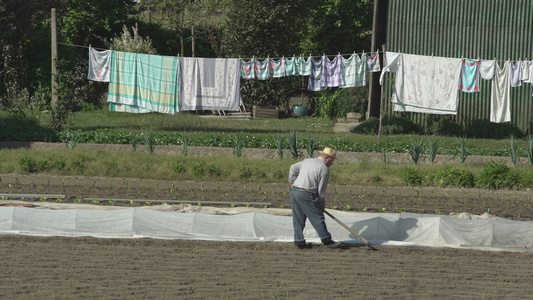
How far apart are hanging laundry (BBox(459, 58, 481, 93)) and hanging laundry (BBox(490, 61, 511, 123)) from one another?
1.80 feet

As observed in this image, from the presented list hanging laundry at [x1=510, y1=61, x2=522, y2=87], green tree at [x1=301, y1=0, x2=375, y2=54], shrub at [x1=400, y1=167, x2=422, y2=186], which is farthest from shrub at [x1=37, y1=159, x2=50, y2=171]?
green tree at [x1=301, y1=0, x2=375, y2=54]

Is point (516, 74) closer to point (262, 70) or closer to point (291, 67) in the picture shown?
point (291, 67)

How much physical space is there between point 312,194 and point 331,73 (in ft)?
35.6

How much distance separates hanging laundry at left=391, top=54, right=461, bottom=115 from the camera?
59.6 feet

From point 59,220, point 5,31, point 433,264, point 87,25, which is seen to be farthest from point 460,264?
point 87,25

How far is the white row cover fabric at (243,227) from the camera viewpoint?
9977 mm

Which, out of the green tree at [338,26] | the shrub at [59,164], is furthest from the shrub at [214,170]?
the green tree at [338,26]

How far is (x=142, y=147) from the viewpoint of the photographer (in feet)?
56.0

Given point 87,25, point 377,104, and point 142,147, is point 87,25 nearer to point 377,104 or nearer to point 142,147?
point 377,104

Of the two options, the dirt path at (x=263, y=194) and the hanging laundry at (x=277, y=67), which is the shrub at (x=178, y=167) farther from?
the hanging laundry at (x=277, y=67)

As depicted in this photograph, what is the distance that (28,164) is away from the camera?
15.0 metres

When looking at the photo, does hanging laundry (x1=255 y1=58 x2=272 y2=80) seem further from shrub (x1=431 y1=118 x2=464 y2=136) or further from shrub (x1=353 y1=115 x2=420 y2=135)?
shrub (x1=431 y1=118 x2=464 y2=136)

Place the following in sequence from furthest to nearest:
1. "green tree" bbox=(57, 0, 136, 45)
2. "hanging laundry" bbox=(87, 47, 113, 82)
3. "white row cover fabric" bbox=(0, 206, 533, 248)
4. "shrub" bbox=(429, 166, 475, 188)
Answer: "green tree" bbox=(57, 0, 136, 45), "hanging laundry" bbox=(87, 47, 113, 82), "shrub" bbox=(429, 166, 475, 188), "white row cover fabric" bbox=(0, 206, 533, 248)

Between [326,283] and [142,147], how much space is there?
32.4 feet
